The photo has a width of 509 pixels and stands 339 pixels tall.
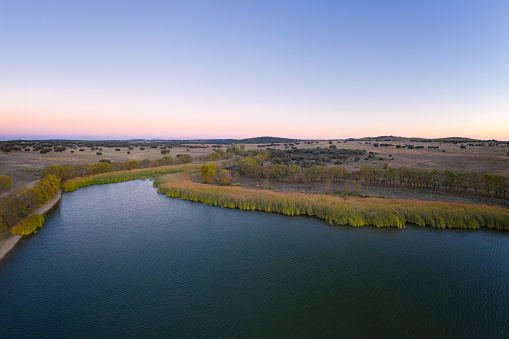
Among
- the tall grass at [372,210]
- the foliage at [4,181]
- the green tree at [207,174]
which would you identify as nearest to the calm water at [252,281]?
the tall grass at [372,210]

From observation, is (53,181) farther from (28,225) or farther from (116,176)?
(28,225)

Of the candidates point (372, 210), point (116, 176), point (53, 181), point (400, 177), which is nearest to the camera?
point (372, 210)

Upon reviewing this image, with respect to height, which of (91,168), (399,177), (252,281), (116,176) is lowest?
(252,281)

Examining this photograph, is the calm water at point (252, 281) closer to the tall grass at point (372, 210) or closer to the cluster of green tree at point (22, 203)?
the tall grass at point (372, 210)

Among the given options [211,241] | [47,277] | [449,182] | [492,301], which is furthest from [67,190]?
[449,182]

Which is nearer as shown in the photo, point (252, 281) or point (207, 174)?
point (252, 281)

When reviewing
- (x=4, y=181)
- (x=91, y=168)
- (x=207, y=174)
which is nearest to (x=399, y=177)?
(x=207, y=174)

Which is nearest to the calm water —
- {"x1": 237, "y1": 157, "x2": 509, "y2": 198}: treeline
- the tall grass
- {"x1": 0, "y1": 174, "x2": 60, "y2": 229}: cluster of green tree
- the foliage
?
the tall grass

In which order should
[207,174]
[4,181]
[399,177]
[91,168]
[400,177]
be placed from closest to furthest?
[4,181] → [400,177] → [399,177] → [207,174] → [91,168]
